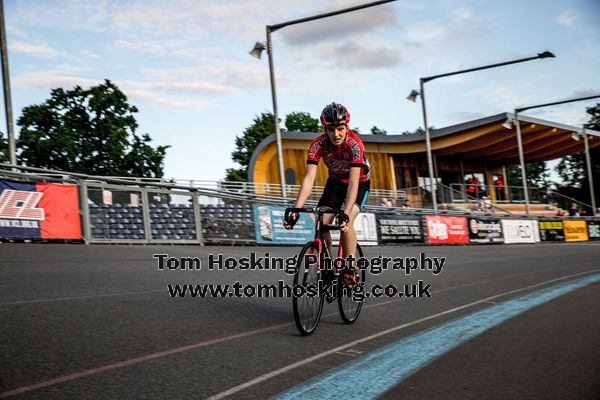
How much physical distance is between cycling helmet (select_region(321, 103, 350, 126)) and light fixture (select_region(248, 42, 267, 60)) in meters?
15.0

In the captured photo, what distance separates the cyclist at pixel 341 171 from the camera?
225 inches

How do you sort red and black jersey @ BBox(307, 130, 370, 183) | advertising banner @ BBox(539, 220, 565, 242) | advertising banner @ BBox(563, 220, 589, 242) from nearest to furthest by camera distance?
1. red and black jersey @ BBox(307, 130, 370, 183)
2. advertising banner @ BBox(539, 220, 565, 242)
3. advertising banner @ BBox(563, 220, 589, 242)

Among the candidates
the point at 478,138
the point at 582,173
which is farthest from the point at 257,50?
the point at 582,173

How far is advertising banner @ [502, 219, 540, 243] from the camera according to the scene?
31336mm

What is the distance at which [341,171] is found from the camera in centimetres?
618

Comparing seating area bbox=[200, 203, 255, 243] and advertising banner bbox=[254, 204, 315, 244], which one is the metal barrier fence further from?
advertising banner bbox=[254, 204, 315, 244]

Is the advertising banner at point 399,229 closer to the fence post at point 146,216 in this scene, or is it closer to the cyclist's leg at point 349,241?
the fence post at point 146,216

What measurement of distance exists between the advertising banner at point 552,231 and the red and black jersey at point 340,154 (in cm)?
3158

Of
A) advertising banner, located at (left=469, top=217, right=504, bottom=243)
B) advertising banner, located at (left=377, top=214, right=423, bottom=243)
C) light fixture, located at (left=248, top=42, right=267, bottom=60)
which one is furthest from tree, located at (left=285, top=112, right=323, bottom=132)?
light fixture, located at (left=248, top=42, right=267, bottom=60)

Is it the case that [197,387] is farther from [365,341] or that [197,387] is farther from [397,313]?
[397,313]

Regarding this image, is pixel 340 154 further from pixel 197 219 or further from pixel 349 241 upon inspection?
pixel 197 219

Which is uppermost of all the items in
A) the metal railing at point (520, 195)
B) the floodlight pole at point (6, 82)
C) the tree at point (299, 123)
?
the tree at point (299, 123)

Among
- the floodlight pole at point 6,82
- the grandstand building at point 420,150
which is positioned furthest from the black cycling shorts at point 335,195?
the grandstand building at point 420,150

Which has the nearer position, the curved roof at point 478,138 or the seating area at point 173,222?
the seating area at point 173,222
